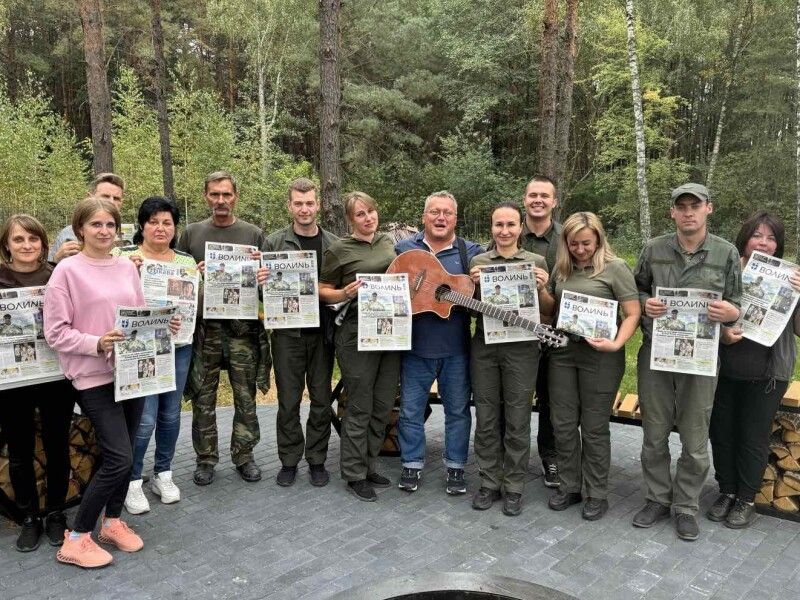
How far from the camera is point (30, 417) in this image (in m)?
3.95

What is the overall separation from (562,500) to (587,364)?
108 centimetres

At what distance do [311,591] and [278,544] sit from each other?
0.62 metres

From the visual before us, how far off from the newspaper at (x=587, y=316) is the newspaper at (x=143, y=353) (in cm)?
257

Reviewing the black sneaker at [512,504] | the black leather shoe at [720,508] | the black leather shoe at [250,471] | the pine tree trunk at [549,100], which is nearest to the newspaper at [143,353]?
the black leather shoe at [250,471]

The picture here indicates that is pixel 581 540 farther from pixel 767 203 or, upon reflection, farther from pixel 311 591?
pixel 767 203

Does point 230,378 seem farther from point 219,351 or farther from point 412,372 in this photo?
point 412,372

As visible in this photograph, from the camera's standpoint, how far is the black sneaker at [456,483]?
486cm

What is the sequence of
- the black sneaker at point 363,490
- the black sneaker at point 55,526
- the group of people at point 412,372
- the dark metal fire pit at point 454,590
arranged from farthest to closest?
the black sneaker at point 363,490 < the black sneaker at point 55,526 < the group of people at point 412,372 < the dark metal fire pit at point 454,590

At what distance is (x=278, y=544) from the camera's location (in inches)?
163

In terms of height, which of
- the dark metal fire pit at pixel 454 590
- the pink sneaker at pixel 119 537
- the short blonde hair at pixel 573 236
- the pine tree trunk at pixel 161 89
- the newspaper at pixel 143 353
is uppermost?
the pine tree trunk at pixel 161 89

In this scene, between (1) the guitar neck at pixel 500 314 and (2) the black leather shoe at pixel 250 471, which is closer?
(1) the guitar neck at pixel 500 314

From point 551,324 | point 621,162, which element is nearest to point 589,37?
point 621,162

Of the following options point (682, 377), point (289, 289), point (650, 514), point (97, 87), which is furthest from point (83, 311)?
point (97, 87)

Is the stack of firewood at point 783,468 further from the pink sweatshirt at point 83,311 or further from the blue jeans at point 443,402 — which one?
the pink sweatshirt at point 83,311
